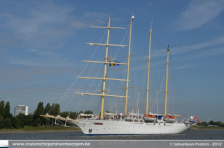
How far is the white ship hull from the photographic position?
2436 inches

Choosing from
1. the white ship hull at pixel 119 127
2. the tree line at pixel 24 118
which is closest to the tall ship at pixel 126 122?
the white ship hull at pixel 119 127

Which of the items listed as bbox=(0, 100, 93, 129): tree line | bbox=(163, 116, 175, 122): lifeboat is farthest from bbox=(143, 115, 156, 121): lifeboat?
bbox=(0, 100, 93, 129): tree line

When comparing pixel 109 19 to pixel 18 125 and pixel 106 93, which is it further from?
pixel 18 125

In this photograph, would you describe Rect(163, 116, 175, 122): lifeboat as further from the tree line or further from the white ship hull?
the tree line

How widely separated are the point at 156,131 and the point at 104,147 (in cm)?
3842

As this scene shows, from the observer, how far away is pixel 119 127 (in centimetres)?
6469

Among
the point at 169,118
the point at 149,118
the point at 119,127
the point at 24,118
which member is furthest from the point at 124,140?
the point at 24,118

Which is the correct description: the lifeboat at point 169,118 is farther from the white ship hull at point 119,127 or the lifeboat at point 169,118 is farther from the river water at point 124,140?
the river water at point 124,140

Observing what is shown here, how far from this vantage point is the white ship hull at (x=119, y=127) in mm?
61875

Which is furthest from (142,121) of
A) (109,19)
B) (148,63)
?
(109,19)

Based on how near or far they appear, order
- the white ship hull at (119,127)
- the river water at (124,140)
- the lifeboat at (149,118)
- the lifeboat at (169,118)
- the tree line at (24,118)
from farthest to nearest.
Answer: the tree line at (24,118), the lifeboat at (169,118), the lifeboat at (149,118), the white ship hull at (119,127), the river water at (124,140)

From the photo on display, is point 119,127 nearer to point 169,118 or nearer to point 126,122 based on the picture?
point 126,122

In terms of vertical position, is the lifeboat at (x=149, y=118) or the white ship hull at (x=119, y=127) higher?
the lifeboat at (x=149, y=118)

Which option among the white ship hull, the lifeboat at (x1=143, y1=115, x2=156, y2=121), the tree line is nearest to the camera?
the white ship hull
